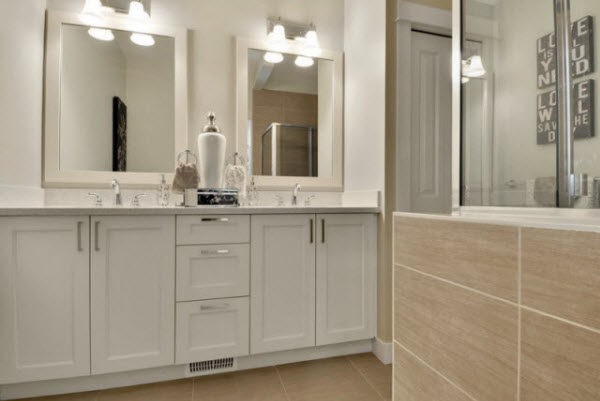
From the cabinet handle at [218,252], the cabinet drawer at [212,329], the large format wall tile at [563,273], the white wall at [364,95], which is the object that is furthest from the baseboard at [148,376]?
the large format wall tile at [563,273]

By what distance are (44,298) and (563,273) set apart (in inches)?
72.5

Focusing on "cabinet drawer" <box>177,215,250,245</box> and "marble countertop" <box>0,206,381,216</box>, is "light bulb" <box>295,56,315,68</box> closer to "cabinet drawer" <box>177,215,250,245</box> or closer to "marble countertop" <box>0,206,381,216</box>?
"marble countertop" <box>0,206,381,216</box>

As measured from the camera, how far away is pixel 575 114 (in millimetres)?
726

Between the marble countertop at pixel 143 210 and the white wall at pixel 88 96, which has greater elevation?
the white wall at pixel 88 96

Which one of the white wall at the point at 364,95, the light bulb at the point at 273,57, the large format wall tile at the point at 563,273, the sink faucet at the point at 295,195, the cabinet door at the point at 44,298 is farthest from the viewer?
the light bulb at the point at 273,57

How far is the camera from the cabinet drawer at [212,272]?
1579 mm

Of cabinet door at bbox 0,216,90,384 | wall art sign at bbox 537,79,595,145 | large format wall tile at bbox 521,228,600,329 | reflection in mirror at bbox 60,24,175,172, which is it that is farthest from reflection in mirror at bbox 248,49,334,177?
large format wall tile at bbox 521,228,600,329

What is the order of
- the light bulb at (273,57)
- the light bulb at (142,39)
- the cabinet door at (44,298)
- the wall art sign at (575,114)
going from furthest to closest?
the light bulb at (273,57) → the light bulb at (142,39) → the cabinet door at (44,298) → the wall art sign at (575,114)

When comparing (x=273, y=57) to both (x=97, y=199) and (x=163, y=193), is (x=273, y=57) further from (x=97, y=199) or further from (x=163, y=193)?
(x=97, y=199)

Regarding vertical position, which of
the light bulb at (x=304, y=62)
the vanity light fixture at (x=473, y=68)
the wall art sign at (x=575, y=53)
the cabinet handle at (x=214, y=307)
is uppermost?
the light bulb at (x=304, y=62)

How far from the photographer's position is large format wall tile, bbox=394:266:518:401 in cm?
73

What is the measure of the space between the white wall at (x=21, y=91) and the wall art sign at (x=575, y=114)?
82.7 inches

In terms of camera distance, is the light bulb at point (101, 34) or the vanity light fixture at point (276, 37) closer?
the light bulb at point (101, 34)

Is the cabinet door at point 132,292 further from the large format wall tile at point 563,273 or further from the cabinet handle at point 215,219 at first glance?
the large format wall tile at point 563,273
